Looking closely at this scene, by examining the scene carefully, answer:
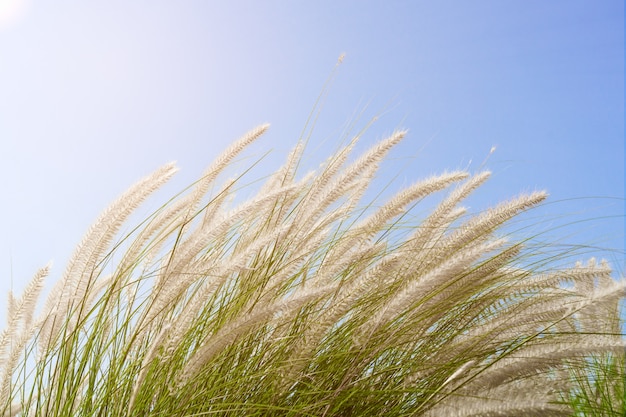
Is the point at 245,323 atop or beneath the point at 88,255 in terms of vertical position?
beneath

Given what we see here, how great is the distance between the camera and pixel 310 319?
164 centimetres

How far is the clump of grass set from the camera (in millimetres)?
1382

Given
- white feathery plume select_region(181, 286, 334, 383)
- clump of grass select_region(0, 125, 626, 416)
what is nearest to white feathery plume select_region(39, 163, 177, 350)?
clump of grass select_region(0, 125, 626, 416)

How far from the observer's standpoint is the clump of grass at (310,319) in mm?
1382

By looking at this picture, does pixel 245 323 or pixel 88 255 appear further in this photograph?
pixel 88 255

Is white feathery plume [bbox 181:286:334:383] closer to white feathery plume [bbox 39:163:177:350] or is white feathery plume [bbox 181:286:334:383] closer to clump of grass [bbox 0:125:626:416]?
clump of grass [bbox 0:125:626:416]

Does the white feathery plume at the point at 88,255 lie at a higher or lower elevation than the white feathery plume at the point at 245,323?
higher

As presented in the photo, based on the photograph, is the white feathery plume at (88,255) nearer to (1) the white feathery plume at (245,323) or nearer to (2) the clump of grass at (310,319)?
(2) the clump of grass at (310,319)

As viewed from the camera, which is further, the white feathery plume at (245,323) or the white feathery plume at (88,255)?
the white feathery plume at (88,255)

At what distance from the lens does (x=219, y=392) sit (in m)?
1.53

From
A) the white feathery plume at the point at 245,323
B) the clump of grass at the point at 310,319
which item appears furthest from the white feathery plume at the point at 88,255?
the white feathery plume at the point at 245,323

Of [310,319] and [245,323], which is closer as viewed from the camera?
[245,323]

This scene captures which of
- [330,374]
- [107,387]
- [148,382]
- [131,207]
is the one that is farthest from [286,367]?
[131,207]

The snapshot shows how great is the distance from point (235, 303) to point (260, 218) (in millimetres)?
337
